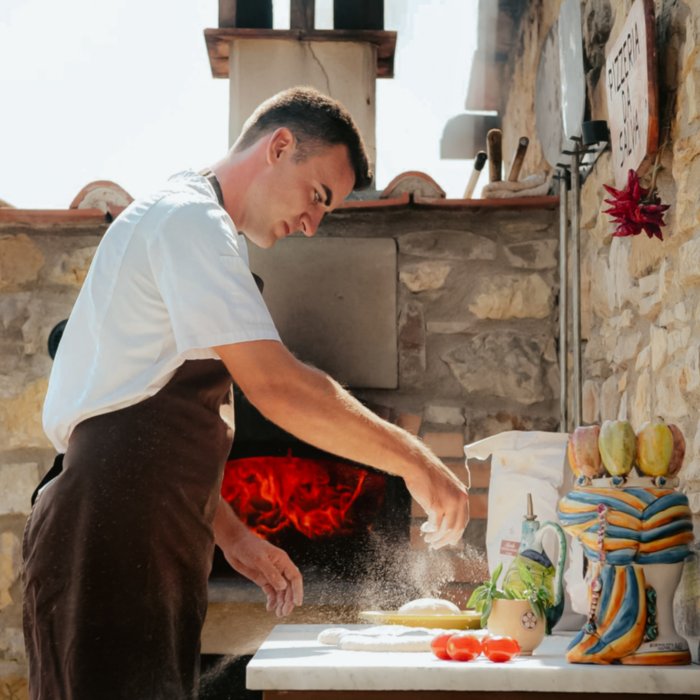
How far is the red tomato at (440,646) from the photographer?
1.70 meters

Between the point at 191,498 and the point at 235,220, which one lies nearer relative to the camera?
the point at 191,498

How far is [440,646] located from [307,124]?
1.08m

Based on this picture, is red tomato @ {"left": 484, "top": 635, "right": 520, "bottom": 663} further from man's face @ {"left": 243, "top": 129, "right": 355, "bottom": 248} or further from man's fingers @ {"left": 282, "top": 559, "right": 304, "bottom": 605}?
man's face @ {"left": 243, "top": 129, "right": 355, "bottom": 248}

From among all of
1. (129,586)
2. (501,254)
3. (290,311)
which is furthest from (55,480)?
(501,254)

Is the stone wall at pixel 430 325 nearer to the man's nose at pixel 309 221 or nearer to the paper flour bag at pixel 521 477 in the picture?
the paper flour bag at pixel 521 477

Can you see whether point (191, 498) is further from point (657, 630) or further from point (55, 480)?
point (657, 630)

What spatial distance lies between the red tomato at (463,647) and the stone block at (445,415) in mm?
2136

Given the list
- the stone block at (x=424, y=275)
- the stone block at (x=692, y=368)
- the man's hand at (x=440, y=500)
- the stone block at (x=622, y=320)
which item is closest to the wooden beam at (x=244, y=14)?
the stone block at (x=424, y=275)

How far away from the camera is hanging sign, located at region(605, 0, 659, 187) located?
7.93 ft

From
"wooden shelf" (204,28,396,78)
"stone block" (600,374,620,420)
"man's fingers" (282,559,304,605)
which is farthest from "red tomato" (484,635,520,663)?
"wooden shelf" (204,28,396,78)

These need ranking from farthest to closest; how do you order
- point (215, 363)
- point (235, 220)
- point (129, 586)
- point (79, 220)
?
1. point (79, 220)
2. point (235, 220)
3. point (215, 363)
4. point (129, 586)

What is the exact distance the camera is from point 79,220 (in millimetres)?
3852

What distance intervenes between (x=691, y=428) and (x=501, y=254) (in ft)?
5.64

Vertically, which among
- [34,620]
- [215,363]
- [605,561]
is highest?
[215,363]
